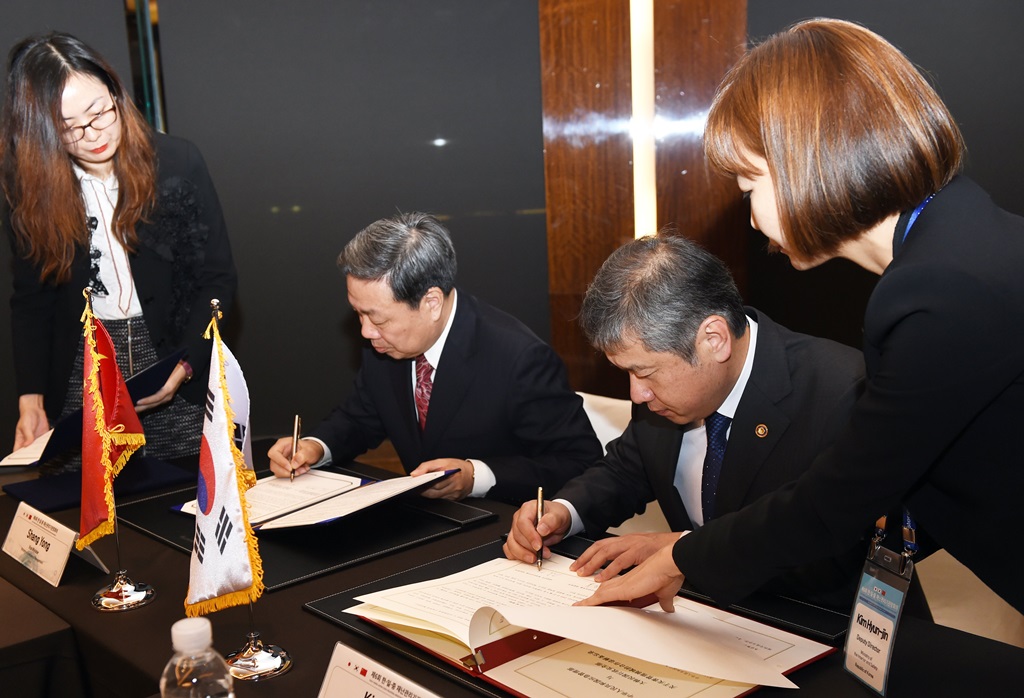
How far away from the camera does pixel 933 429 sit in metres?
1.01

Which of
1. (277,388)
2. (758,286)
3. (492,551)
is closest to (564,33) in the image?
(758,286)

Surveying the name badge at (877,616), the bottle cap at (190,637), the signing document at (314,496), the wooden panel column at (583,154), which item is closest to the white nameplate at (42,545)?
the signing document at (314,496)

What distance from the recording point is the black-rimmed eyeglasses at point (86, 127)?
8.10 ft

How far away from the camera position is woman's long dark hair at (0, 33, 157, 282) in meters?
2.43

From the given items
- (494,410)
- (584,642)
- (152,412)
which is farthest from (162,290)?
(584,642)

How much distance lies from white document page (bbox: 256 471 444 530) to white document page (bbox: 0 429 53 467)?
0.71 m

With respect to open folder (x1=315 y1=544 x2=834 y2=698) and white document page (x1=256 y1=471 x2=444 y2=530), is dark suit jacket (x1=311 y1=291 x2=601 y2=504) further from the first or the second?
open folder (x1=315 y1=544 x2=834 y2=698)

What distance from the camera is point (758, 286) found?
397cm

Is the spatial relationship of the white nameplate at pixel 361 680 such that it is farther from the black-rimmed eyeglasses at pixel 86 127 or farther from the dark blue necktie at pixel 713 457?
the black-rimmed eyeglasses at pixel 86 127

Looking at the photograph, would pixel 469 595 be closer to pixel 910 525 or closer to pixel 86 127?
pixel 910 525

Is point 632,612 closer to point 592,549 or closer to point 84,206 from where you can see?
point 592,549

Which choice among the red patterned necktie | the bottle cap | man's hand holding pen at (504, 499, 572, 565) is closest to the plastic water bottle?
the bottle cap

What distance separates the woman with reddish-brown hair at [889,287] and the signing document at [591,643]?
0.09 metres

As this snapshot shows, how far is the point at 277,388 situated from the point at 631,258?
10.0 feet
